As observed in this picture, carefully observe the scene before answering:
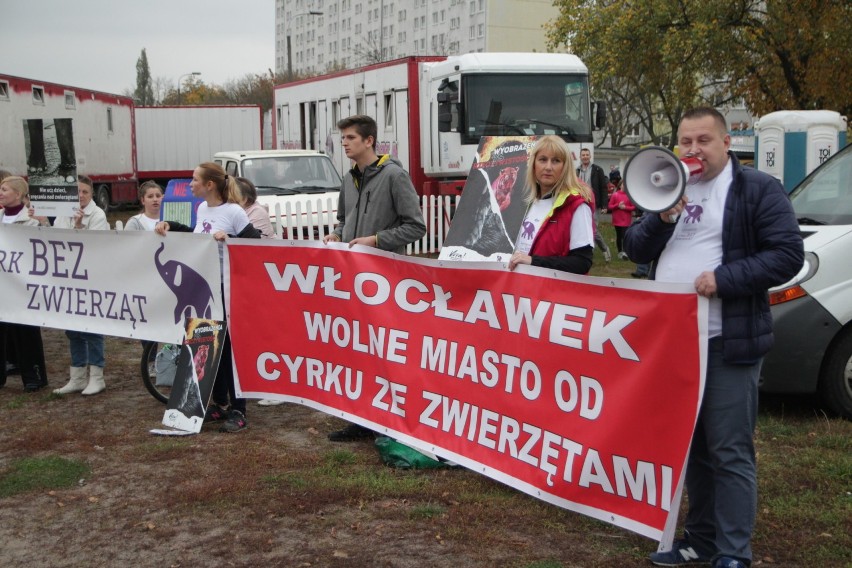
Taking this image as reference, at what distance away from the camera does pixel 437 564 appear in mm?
4312

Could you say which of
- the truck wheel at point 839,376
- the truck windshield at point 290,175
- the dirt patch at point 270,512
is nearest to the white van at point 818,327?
the truck wheel at point 839,376

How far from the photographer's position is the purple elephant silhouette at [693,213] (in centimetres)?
390

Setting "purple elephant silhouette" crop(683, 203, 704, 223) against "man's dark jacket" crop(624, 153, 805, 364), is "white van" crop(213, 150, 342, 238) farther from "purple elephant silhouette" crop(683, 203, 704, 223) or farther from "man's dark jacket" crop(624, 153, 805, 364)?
"man's dark jacket" crop(624, 153, 805, 364)

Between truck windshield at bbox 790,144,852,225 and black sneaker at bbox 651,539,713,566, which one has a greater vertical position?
truck windshield at bbox 790,144,852,225

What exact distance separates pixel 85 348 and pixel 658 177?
222 inches

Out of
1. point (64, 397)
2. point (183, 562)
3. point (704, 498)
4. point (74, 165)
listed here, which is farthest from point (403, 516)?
point (74, 165)

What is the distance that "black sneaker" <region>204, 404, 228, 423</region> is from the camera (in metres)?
6.90

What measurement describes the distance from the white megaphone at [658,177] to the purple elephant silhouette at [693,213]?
0.10 metres

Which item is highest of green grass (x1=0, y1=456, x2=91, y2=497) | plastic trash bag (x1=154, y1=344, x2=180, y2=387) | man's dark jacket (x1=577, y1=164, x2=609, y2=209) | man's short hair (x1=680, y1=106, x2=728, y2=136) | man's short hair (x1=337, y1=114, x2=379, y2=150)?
man's short hair (x1=337, y1=114, x2=379, y2=150)

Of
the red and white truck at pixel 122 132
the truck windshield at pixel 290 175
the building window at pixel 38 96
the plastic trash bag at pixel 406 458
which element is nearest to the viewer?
the plastic trash bag at pixel 406 458

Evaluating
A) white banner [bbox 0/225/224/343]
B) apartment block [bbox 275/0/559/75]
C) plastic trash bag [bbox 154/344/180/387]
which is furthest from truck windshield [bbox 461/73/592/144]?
apartment block [bbox 275/0/559/75]

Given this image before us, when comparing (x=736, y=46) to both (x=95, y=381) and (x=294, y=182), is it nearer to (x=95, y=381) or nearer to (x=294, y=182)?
(x=294, y=182)

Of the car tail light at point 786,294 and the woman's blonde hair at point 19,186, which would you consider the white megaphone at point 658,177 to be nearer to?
the car tail light at point 786,294

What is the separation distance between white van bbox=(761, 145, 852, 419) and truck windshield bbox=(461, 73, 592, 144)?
9851mm
